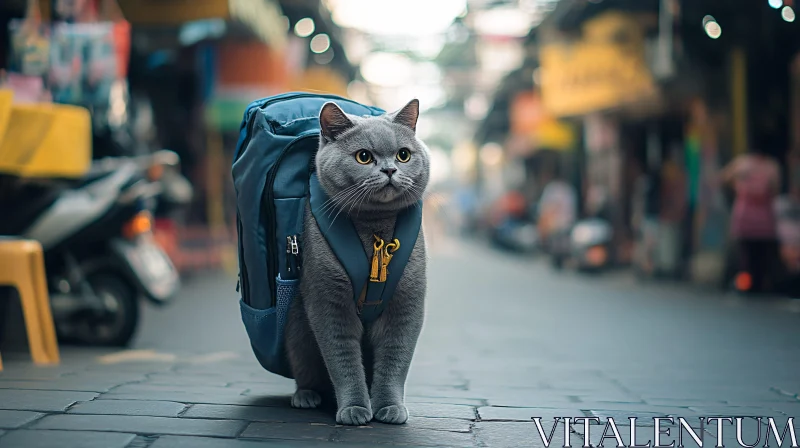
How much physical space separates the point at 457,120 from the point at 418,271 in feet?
188

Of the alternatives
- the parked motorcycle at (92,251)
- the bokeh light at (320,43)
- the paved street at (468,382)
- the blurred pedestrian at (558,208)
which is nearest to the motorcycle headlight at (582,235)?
the blurred pedestrian at (558,208)

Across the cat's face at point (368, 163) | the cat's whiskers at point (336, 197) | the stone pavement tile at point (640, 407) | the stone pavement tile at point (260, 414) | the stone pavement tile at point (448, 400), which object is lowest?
the stone pavement tile at point (640, 407)

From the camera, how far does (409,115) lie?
3918mm

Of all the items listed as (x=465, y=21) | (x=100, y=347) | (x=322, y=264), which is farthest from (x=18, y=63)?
(x=465, y=21)

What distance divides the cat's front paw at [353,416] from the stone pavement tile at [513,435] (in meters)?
0.44

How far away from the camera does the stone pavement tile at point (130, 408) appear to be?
3.80 m

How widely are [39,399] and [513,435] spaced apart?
80.3 inches

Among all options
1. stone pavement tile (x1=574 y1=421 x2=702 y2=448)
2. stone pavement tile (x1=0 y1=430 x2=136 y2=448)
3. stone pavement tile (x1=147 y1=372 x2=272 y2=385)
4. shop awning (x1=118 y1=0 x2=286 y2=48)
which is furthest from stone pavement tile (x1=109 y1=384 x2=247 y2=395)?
shop awning (x1=118 y1=0 x2=286 y2=48)

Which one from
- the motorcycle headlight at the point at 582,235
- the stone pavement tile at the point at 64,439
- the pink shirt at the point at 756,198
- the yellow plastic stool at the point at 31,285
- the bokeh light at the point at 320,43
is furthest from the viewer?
the bokeh light at the point at 320,43

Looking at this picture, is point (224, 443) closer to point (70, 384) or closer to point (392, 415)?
point (392, 415)

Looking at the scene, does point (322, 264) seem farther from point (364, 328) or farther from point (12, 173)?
point (12, 173)

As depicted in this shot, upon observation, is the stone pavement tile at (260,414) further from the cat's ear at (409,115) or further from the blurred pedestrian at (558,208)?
the blurred pedestrian at (558,208)

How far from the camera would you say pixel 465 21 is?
40.1 meters

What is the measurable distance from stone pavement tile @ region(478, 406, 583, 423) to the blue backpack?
0.70 metres
